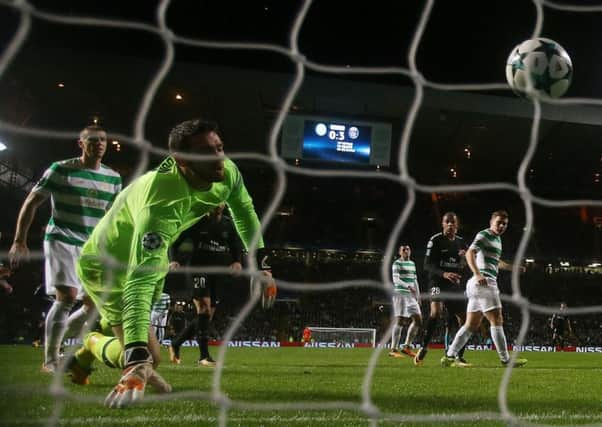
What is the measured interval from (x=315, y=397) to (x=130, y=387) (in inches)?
62.7

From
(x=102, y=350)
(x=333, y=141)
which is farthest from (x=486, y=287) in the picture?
(x=333, y=141)

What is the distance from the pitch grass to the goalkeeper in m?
0.26

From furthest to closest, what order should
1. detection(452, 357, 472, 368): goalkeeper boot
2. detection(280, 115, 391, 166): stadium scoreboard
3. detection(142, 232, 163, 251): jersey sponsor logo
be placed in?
detection(280, 115, 391, 166): stadium scoreboard
detection(452, 357, 472, 368): goalkeeper boot
detection(142, 232, 163, 251): jersey sponsor logo

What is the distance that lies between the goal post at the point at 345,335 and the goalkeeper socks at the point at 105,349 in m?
13.6

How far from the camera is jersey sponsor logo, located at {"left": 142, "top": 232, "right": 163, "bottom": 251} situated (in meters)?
2.57

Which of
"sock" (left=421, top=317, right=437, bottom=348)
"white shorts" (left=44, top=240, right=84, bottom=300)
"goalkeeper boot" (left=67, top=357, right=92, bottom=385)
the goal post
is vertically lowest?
the goal post

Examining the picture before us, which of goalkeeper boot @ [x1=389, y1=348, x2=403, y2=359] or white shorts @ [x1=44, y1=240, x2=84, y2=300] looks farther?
goalkeeper boot @ [x1=389, y1=348, x2=403, y2=359]

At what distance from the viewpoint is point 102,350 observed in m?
3.15

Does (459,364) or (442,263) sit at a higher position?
(442,263)

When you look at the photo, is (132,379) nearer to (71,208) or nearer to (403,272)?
(71,208)

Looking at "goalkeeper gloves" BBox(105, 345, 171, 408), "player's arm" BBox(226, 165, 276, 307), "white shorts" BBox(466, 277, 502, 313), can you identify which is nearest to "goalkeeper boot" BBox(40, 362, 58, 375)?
"player's arm" BBox(226, 165, 276, 307)

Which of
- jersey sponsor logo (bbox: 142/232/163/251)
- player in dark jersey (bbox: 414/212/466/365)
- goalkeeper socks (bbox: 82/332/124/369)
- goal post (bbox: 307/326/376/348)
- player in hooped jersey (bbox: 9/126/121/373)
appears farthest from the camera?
goal post (bbox: 307/326/376/348)

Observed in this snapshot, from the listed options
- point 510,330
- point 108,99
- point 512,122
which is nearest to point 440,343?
Result: point 510,330

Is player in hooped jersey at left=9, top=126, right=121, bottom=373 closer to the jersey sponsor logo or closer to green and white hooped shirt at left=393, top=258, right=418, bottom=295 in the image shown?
the jersey sponsor logo
